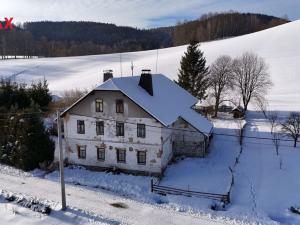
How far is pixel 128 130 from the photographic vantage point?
29.3 meters

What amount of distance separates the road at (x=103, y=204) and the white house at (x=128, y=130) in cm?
447

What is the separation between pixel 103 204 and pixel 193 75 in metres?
36.8

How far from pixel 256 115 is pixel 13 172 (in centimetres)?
3837

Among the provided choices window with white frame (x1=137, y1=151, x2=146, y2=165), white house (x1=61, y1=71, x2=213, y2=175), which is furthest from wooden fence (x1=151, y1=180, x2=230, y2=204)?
window with white frame (x1=137, y1=151, x2=146, y2=165)

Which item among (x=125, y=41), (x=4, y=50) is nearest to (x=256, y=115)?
(x=4, y=50)

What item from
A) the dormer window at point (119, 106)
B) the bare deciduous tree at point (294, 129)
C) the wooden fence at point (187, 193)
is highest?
the dormer window at point (119, 106)

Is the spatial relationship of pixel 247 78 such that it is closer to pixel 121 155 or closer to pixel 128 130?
pixel 128 130

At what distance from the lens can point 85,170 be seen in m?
30.6

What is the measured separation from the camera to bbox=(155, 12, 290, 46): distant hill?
512 ft

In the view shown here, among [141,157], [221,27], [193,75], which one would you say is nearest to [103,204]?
[141,157]

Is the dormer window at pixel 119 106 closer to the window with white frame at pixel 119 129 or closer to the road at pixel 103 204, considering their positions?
the window with white frame at pixel 119 129

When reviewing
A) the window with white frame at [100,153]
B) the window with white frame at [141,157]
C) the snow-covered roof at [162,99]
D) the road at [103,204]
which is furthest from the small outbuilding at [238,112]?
the road at [103,204]

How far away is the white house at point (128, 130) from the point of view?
94.0 feet

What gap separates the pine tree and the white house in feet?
78.0
